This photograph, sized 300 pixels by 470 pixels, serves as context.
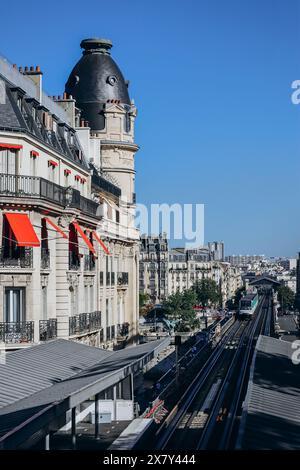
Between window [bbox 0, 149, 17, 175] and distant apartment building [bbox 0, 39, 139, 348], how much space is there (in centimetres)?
3

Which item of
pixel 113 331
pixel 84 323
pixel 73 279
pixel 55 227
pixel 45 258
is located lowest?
pixel 113 331

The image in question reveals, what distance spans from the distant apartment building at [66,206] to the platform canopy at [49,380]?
174 cm

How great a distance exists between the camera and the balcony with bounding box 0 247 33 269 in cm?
2989

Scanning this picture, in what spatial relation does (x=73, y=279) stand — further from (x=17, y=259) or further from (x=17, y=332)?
(x=17, y=332)

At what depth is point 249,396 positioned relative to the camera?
24641 millimetres

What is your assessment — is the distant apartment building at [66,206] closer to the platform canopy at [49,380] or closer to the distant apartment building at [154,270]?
the platform canopy at [49,380]

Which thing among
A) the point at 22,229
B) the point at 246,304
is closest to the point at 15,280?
the point at 22,229

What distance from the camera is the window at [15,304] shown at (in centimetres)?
2997

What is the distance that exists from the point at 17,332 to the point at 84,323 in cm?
741

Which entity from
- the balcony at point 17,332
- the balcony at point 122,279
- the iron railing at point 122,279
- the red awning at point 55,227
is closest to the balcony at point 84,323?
the red awning at point 55,227

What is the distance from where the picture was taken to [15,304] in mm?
30219

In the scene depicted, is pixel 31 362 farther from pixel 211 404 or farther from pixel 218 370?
pixel 218 370

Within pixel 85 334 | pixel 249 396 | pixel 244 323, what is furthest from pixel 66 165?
pixel 244 323

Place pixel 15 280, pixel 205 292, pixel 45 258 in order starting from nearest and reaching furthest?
pixel 15 280 → pixel 45 258 → pixel 205 292
